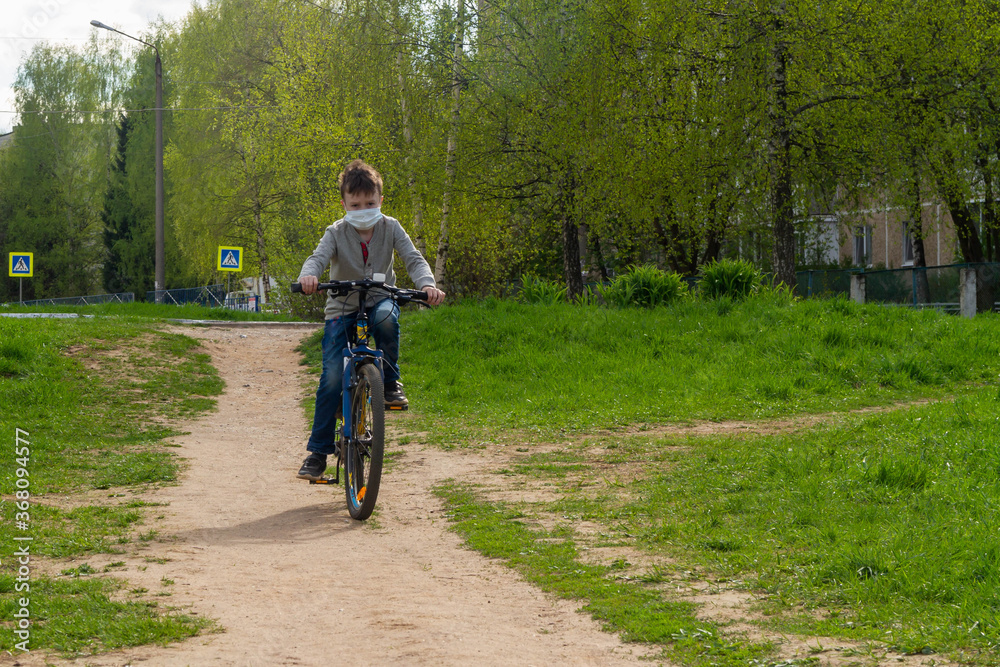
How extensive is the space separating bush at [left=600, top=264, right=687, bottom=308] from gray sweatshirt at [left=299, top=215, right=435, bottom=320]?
987cm

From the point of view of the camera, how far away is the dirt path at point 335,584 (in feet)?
11.9

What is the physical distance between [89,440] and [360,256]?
187 inches

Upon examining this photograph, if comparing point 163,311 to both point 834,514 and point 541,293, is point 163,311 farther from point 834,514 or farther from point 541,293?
point 834,514

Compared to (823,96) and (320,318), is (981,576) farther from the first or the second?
(320,318)

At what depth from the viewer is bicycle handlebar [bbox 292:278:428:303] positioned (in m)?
6.02

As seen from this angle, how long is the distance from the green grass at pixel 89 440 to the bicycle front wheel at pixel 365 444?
131 centimetres

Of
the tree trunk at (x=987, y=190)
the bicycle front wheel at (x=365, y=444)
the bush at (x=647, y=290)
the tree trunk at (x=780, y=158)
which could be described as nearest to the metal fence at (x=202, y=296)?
the tree trunk at (x=780, y=158)

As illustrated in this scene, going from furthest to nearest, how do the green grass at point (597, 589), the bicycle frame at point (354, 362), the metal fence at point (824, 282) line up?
the metal fence at point (824, 282)
the bicycle frame at point (354, 362)
the green grass at point (597, 589)

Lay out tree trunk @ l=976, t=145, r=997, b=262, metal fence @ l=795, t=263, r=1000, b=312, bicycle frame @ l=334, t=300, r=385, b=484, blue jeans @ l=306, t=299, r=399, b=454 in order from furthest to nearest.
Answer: tree trunk @ l=976, t=145, r=997, b=262, metal fence @ l=795, t=263, r=1000, b=312, blue jeans @ l=306, t=299, r=399, b=454, bicycle frame @ l=334, t=300, r=385, b=484

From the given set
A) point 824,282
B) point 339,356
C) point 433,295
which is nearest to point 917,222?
point 824,282

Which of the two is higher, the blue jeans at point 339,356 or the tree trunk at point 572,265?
the tree trunk at point 572,265

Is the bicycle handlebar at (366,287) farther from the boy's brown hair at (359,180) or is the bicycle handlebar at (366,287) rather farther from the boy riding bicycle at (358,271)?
the boy's brown hair at (359,180)

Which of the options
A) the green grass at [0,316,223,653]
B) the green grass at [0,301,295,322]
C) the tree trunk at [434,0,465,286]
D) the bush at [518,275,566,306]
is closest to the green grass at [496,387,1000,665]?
the green grass at [0,316,223,653]

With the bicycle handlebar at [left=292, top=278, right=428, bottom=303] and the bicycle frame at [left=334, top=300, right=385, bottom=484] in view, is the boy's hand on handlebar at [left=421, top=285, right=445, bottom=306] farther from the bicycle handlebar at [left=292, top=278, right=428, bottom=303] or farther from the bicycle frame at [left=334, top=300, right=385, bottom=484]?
the bicycle frame at [left=334, top=300, right=385, bottom=484]
